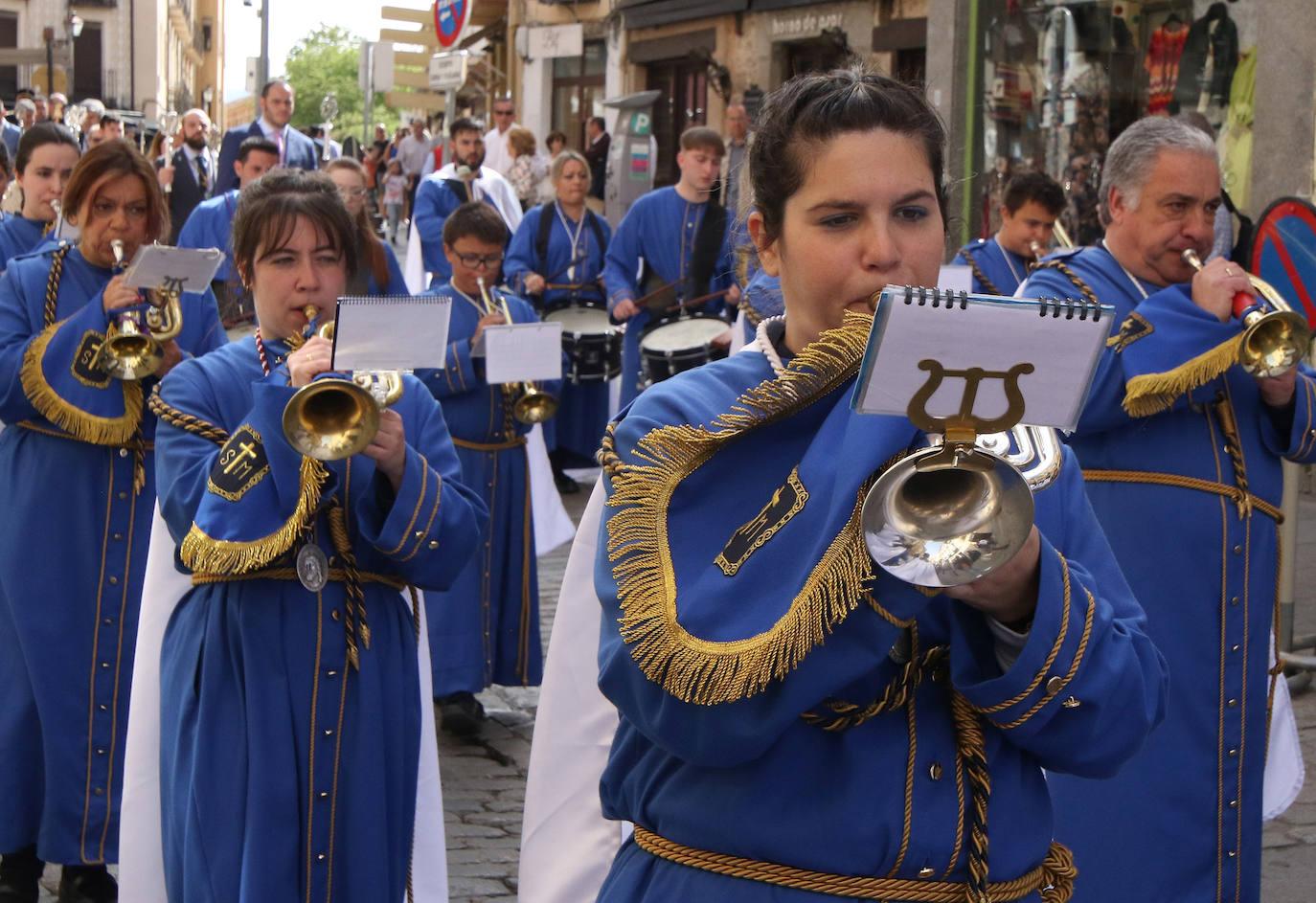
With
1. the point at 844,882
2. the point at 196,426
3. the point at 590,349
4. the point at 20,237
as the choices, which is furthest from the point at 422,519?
the point at 590,349

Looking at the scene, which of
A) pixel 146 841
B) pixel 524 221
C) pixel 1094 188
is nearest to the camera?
pixel 146 841

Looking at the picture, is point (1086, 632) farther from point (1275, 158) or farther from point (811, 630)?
point (1275, 158)

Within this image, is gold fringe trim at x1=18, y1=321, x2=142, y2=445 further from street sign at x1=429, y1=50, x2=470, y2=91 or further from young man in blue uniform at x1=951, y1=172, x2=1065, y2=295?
street sign at x1=429, y1=50, x2=470, y2=91

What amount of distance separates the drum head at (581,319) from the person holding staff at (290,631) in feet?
23.6

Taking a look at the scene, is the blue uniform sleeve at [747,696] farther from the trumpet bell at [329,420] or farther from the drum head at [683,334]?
the drum head at [683,334]

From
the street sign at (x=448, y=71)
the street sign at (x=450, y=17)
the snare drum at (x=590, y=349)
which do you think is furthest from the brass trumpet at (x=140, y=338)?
the street sign at (x=448, y=71)

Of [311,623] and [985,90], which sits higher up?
[985,90]

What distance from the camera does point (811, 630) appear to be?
188 centimetres

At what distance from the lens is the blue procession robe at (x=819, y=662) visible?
1897mm

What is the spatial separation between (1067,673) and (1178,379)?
87.7 inches

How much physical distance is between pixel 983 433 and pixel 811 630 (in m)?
0.26

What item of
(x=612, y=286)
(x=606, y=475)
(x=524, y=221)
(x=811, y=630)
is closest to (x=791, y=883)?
(x=811, y=630)

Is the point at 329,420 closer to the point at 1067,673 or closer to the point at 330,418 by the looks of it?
the point at 330,418

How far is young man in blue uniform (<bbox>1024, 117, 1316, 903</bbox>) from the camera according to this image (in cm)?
406
